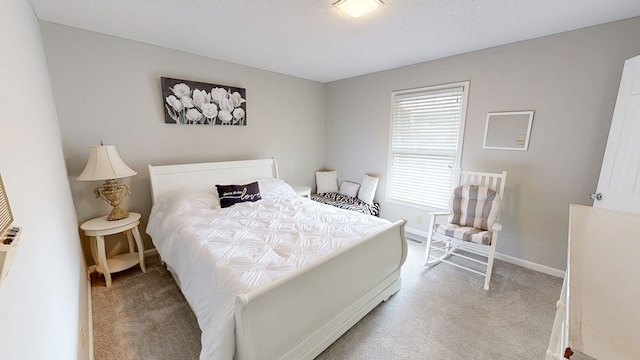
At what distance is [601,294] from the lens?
0.67 meters

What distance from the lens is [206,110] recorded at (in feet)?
10.0

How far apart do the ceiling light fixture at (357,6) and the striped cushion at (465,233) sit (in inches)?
86.7

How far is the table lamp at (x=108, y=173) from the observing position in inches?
85.3

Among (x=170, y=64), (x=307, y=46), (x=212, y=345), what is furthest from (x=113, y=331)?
(x=307, y=46)

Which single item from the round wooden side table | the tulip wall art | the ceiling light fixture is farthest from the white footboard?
the tulip wall art

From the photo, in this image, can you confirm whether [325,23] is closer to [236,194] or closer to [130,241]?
[236,194]

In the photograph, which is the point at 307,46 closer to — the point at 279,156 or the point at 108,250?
the point at 279,156

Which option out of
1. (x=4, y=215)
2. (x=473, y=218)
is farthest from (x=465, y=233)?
(x=4, y=215)

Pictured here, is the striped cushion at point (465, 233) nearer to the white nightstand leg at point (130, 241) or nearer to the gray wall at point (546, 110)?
the gray wall at point (546, 110)

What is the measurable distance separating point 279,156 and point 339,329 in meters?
2.82

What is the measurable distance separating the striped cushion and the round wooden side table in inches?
124

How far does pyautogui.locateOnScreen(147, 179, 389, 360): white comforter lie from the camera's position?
4.35 ft

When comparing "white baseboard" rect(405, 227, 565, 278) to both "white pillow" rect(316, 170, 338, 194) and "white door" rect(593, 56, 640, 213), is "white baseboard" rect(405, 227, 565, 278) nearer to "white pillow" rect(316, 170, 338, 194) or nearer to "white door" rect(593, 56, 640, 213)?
"white door" rect(593, 56, 640, 213)

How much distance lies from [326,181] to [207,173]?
2044 millimetres
